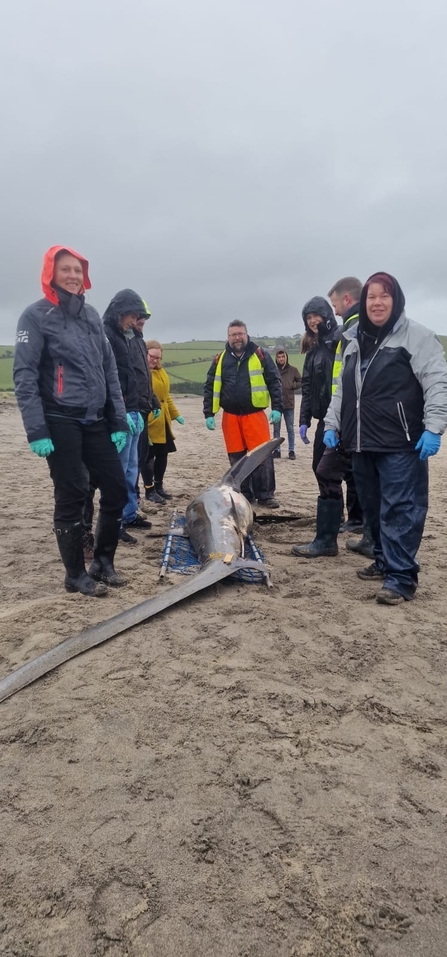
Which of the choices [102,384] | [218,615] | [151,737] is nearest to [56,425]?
[102,384]

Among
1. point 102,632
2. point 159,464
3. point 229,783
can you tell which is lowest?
point 229,783

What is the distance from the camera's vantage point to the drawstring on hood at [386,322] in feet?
14.0

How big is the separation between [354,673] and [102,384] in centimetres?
280

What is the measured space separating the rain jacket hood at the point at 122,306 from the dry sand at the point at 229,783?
3.20 metres

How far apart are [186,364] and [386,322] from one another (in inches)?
1656

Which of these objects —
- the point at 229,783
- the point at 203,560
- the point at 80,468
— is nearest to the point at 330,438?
the point at 203,560

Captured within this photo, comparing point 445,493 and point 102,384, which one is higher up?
point 102,384

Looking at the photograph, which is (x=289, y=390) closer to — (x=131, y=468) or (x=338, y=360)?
(x=338, y=360)

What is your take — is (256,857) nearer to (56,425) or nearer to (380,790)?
(380,790)

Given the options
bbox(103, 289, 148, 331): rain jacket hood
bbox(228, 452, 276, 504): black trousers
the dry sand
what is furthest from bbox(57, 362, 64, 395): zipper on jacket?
bbox(228, 452, 276, 504): black trousers

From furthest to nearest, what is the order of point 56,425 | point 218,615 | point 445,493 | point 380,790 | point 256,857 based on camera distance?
point 445,493
point 56,425
point 218,615
point 380,790
point 256,857

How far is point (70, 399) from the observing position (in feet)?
13.7

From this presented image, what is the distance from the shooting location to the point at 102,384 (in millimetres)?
4406

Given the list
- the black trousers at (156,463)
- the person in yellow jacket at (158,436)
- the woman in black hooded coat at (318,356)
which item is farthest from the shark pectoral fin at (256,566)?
the black trousers at (156,463)
